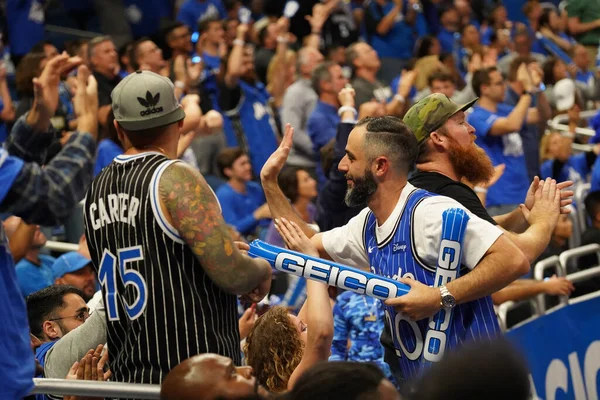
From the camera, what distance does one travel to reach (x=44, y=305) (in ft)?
16.9

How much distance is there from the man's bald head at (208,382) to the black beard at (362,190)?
4.58 ft

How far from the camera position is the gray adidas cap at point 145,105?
12.9 ft

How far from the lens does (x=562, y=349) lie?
24.3ft

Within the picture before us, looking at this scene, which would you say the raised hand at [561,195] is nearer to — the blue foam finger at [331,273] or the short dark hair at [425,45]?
the blue foam finger at [331,273]

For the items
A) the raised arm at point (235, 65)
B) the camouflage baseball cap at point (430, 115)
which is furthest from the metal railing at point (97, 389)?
the raised arm at point (235, 65)

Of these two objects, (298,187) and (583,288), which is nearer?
A: (583,288)

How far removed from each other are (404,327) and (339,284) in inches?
14.2

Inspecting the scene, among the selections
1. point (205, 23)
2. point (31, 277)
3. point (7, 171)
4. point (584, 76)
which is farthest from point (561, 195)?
point (584, 76)

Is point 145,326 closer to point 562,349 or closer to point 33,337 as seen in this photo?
point 33,337

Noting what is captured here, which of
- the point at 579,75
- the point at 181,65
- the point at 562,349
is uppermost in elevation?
the point at 181,65

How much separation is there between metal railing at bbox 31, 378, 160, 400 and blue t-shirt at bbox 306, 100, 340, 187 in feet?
21.2

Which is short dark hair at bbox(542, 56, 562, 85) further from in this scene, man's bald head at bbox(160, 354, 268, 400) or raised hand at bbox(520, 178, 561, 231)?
man's bald head at bbox(160, 354, 268, 400)

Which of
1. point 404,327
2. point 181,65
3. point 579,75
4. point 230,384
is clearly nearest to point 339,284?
point 404,327

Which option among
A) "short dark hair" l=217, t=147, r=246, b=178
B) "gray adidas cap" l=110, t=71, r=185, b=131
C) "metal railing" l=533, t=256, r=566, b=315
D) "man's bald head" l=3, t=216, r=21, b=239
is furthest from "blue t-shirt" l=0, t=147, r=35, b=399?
"short dark hair" l=217, t=147, r=246, b=178
